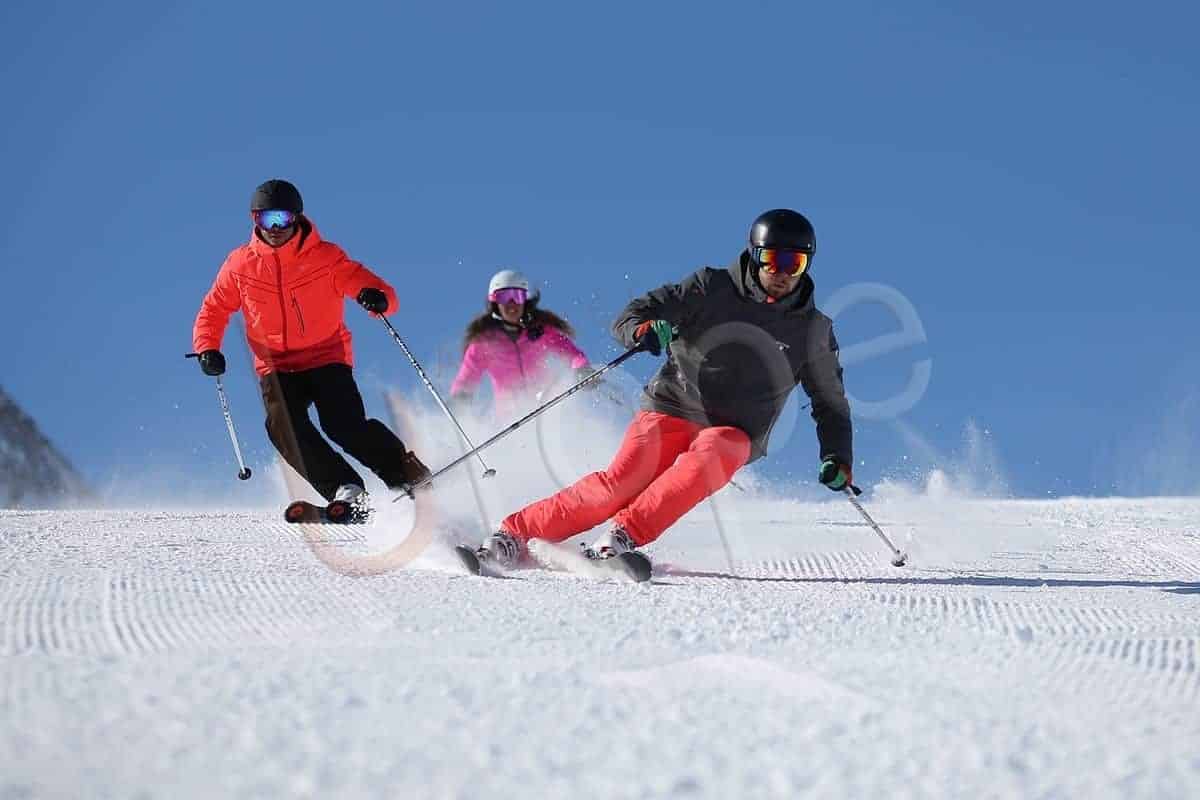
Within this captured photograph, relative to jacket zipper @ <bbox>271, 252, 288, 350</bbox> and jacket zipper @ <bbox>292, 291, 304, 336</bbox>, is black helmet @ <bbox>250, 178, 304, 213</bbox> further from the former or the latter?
jacket zipper @ <bbox>292, 291, 304, 336</bbox>

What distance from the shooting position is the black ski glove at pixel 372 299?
709 centimetres

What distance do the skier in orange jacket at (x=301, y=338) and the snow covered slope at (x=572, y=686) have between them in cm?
252

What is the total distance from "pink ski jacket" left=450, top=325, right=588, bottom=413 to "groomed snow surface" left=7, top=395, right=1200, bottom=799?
5890mm

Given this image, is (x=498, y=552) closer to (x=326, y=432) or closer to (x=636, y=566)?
(x=636, y=566)

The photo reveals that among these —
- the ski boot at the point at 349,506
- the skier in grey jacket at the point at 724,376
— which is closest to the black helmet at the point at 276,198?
the ski boot at the point at 349,506

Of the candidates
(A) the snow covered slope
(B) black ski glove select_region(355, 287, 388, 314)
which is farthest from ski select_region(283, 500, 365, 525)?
(A) the snow covered slope

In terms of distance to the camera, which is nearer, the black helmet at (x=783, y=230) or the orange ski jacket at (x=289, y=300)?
the black helmet at (x=783, y=230)

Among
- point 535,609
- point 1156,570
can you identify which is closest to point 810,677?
point 535,609

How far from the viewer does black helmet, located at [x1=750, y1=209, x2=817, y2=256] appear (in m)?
5.13

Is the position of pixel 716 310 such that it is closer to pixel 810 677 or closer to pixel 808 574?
pixel 808 574

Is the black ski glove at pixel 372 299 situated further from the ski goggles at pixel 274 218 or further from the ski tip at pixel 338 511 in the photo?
the ski tip at pixel 338 511

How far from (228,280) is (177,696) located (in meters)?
5.40

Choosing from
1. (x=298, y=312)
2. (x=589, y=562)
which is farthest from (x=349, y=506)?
(x=589, y=562)

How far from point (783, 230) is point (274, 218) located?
128 inches
